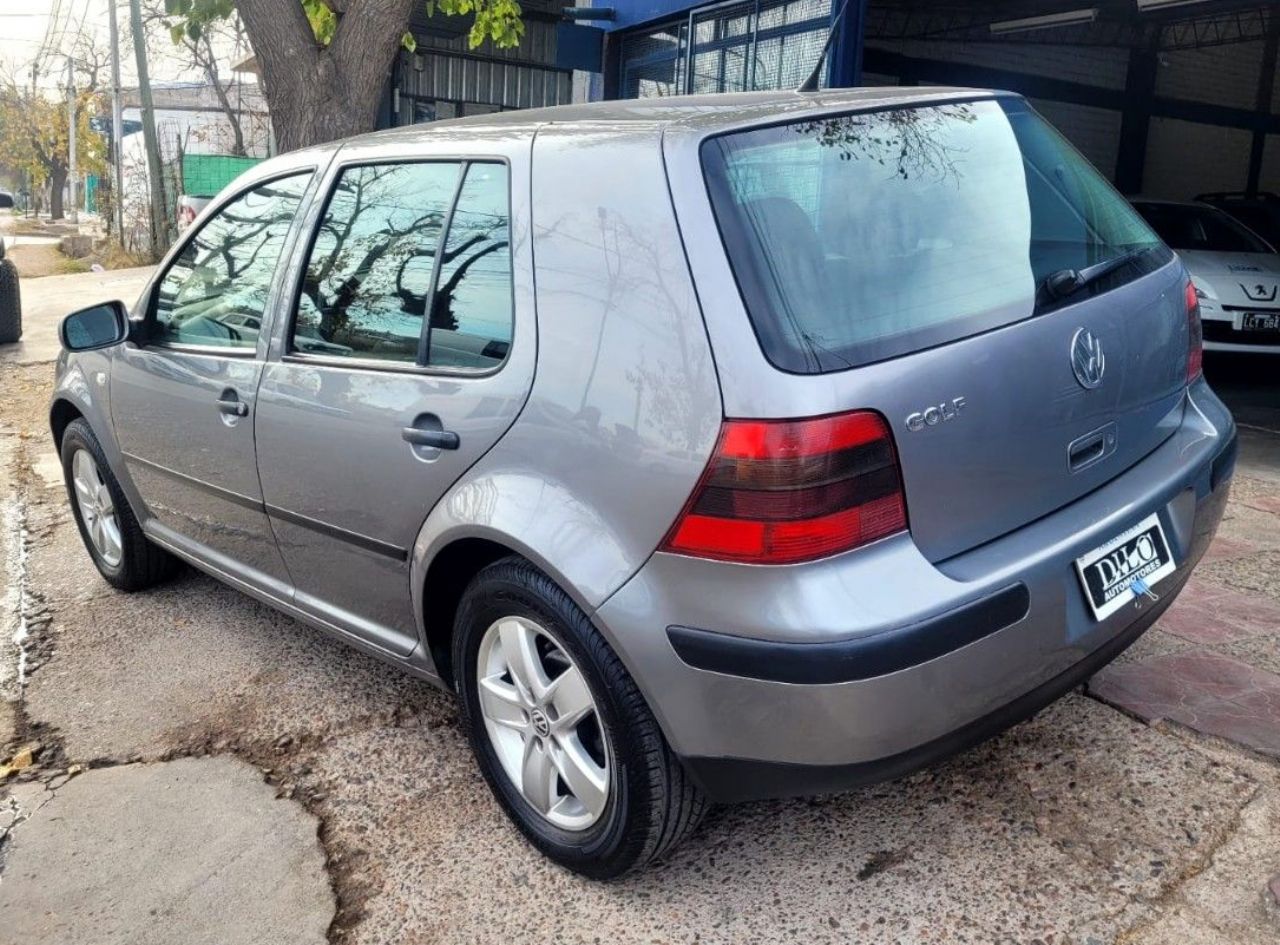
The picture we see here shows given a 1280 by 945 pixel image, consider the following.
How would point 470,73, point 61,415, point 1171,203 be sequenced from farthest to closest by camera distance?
1. point 470,73
2. point 1171,203
3. point 61,415

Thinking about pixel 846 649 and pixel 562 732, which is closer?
pixel 846 649

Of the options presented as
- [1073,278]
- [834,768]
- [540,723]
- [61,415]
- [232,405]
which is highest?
[1073,278]

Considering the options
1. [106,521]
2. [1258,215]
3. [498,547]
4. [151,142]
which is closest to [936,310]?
[498,547]

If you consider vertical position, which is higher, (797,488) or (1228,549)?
(797,488)

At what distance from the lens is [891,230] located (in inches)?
89.4

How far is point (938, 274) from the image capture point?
89.5 inches

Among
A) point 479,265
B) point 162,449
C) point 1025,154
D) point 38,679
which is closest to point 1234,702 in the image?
point 1025,154

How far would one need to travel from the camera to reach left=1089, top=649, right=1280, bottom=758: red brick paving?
2.98 metres

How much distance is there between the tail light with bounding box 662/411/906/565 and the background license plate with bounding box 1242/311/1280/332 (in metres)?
7.69

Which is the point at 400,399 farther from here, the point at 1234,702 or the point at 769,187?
the point at 1234,702

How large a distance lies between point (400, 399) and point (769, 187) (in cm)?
100

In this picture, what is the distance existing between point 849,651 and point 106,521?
339 cm

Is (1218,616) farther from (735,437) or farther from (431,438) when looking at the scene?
(431,438)

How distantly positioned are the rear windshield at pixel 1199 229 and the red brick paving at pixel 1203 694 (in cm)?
725
